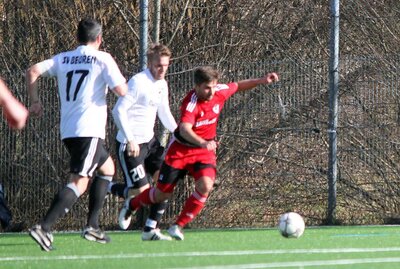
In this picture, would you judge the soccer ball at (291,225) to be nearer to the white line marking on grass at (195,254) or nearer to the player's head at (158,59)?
the white line marking on grass at (195,254)

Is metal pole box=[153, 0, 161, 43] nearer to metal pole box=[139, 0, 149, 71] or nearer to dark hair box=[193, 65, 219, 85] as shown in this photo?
metal pole box=[139, 0, 149, 71]

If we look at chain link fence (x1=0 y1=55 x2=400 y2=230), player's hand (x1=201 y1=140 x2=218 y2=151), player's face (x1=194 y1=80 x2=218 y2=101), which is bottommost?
chain link fence (x1=0 y1=55 x2=400 y2=230)

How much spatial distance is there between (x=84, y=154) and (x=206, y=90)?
5.00 ft

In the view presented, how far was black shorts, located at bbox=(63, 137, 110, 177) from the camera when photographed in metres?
10.8

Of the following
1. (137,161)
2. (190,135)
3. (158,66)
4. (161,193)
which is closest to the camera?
(190,135)

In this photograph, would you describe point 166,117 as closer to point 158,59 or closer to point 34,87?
point 158,59

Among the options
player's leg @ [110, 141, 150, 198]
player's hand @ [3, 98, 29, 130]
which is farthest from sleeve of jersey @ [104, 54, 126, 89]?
player's hand @ [3, 98, 29, 130]

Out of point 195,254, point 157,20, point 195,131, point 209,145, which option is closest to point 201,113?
point 195,131

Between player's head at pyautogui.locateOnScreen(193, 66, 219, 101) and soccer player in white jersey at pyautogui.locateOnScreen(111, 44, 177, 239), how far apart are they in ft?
2.05

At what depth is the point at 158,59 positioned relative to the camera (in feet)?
39.9

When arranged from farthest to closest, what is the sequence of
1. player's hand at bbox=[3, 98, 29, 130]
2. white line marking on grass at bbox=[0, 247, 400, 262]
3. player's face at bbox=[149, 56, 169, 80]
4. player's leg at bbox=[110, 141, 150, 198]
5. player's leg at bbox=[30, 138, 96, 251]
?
1. player's leg at bbox=[110, 141, 150, 198]
2. player's face at bbox=[149, 56, 169, 80]
3. player's leg at bbox=[30, 138, 96, 251]
4. white line marking on grass at bbox=[0, 247, 400, 262]
5. player's hand at bbox=[3, 98, 29, 130]

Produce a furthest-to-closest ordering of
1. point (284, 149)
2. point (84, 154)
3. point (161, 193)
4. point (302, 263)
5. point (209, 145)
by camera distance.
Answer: point (284, 149), point (161, 193), point (209, 145), point (84, 154), point (302, 263)

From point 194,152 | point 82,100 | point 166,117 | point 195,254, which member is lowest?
point 195,254

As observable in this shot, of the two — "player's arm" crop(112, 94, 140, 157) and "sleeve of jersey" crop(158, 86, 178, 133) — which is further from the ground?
"player's arm" crop(112, 94, 140, 157)
